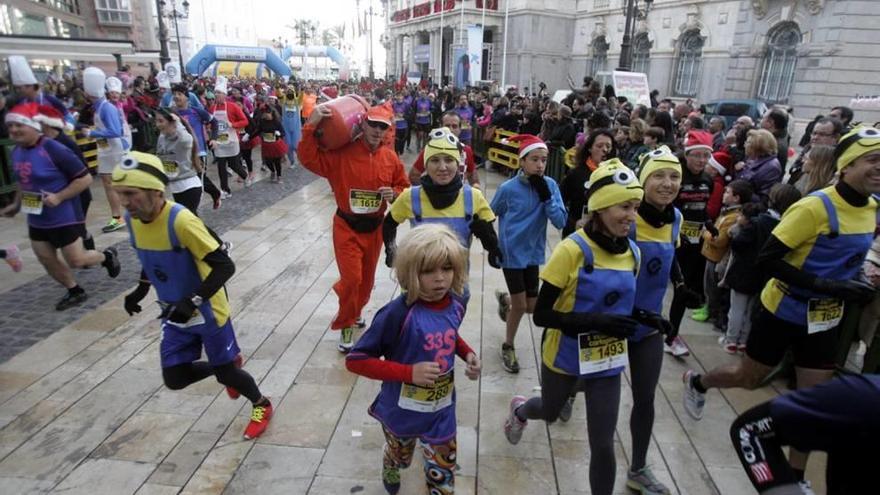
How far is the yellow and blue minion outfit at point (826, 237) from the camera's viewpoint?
9.39 ft

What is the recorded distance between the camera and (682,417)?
150 inches

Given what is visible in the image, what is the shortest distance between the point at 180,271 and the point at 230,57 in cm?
2991

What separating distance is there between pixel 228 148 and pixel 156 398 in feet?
24.2

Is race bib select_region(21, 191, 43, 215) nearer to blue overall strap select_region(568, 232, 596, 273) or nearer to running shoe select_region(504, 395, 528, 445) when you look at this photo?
running shoe select_region(504, 395, 528, 445)

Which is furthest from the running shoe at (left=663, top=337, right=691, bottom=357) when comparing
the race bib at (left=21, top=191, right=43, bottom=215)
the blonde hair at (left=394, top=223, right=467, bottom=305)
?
the race bib at (left=21, top=191, right=43, bottom=215)

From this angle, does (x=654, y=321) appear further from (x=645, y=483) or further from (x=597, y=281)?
(x=645, y=483)

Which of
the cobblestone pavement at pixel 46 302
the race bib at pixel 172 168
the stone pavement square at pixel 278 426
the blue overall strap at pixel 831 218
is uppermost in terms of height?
the blue overall strap at pixel 831 218

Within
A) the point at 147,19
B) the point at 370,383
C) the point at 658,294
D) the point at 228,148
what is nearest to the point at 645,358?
the point at 658,294

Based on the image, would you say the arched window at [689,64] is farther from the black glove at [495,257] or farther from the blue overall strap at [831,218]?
the blue overall strap at [831,218]

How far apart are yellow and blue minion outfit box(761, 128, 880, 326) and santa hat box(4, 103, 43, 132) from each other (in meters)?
6.16

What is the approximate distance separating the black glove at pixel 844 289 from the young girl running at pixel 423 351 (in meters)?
1.98

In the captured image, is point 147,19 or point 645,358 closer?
point 645,358

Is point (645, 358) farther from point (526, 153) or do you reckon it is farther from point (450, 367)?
point (526, 153)

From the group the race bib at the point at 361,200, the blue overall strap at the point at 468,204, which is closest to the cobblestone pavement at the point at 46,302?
the race bib at the point at 361,200
